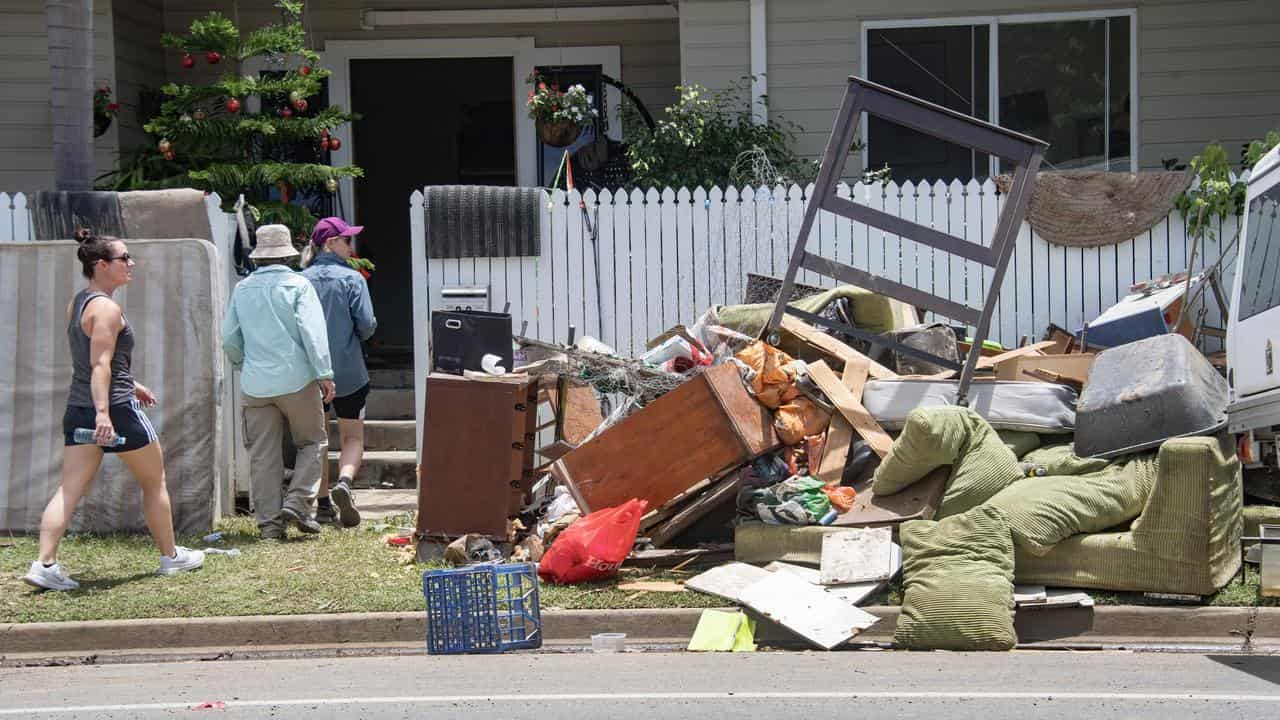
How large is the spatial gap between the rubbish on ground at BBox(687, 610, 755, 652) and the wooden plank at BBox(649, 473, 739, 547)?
3.97 ft

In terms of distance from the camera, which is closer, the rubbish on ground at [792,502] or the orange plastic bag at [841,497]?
the rubbish on ground at [792,502]

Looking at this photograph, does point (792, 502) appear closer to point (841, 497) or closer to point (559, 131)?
point (841, 497)

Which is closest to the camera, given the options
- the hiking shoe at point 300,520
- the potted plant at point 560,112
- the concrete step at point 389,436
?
the hiking shoe at point 300,520

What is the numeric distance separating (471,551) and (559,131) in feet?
18.4

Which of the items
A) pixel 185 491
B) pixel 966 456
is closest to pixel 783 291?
pixel 966 456

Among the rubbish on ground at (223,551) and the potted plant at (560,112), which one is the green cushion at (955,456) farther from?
the potted plant at (560,112)

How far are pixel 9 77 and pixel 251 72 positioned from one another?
2.26 meters

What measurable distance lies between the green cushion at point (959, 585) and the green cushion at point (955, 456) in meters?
0.33

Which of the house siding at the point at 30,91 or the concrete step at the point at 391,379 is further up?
the house siding at the point at 30,91

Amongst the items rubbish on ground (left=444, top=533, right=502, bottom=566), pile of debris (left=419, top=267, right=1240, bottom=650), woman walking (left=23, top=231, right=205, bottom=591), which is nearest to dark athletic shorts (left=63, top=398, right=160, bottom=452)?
woman walking (left=23, top=231, right=205, bottom=591)

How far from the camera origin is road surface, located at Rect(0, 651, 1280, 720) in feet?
17.5

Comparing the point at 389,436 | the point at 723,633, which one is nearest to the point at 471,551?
the point at 723,633

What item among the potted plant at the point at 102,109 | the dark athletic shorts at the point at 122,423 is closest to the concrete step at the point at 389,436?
the dark athletic shorts at the point at 122,423

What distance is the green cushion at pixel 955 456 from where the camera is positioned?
7445 millimetres
